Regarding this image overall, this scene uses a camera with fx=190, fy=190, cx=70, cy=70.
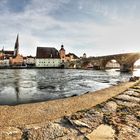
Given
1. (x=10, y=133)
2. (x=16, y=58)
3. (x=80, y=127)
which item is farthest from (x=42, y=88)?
(x=16, y=58)

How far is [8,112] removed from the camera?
248 inches

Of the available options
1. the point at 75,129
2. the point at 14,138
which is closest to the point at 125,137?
the point at 75,129

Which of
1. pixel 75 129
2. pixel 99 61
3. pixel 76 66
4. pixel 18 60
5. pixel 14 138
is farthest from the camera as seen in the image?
pixel 18 60

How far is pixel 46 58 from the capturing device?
115 m

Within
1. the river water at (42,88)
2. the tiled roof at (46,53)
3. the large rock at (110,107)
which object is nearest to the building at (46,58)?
the tiled roof at (46,53)

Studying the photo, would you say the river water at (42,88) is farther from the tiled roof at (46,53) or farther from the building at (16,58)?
the building at (16,58)

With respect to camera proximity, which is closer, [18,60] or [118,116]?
[118,116]

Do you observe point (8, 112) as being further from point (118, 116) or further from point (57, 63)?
point (57, 63)

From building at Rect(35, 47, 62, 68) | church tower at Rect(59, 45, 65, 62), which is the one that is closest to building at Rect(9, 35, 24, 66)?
building at Rect(35, 47, 62, 68)

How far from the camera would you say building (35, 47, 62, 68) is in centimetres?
11525

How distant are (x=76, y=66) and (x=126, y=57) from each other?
1459 inches

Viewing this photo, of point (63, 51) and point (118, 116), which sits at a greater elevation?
point (63, 51)

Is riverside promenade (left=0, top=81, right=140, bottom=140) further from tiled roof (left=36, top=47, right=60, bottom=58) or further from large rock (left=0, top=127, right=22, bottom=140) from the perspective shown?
tiled roof (left=36, top=47, right=60, bottom=58)

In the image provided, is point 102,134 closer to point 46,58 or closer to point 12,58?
point 46,58
